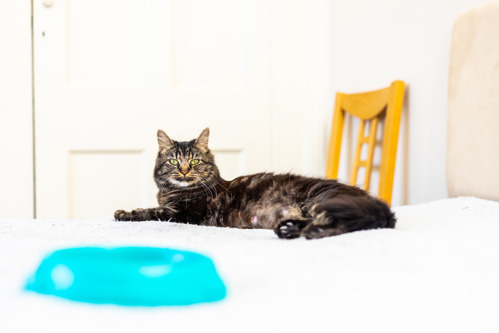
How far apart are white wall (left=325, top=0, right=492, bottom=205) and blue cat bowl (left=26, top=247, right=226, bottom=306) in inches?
49.1

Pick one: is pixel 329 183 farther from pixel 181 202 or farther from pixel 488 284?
pixel 488 284

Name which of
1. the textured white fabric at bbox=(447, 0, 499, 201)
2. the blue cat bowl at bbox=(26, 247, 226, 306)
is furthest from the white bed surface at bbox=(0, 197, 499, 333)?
the textured white fabric at bbox=(447, 0, 499, 201)

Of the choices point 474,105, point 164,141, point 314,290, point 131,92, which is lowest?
point 314,290

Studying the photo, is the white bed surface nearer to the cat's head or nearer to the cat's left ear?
the cat's head

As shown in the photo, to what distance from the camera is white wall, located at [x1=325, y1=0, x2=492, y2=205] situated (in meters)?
1.59

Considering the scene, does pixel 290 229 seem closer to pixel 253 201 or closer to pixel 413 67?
pixel 253 201

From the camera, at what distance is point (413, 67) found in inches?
68.2

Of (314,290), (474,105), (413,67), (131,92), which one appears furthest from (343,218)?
(131,92)

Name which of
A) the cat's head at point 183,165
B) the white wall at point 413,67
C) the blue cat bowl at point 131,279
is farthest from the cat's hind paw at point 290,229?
the white wall at point 413,67

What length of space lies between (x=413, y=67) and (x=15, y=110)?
5.51ft

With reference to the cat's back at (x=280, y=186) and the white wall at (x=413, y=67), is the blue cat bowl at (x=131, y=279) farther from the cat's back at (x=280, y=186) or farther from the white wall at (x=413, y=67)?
the white wall at (x=413, y=67)

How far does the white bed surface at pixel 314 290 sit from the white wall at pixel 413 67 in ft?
3.05

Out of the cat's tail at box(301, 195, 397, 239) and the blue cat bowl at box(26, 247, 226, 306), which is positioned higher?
the cat's tail at box(301, 195, 397, 239)

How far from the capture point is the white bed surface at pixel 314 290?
1.70 ft
